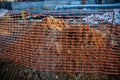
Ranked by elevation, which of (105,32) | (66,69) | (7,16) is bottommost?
(66,69)

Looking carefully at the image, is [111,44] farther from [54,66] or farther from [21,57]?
[21,57]

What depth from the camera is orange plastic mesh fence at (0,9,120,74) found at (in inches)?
183

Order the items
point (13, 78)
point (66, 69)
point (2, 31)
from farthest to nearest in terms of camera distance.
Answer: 1. point (2, 31)
2. point (13, 78)
3. point (66, 69)

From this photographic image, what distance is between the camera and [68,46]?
4.83 meters

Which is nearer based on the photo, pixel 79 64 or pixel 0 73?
pixel 79 64

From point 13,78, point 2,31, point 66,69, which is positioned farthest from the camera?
point 2,31

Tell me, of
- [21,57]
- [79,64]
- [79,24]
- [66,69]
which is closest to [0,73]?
[21,57]

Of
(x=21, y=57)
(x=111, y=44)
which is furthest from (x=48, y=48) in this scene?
(x=111, y=44)

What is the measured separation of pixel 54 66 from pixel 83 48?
895 mm

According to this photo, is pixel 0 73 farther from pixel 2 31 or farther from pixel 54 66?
pixel 54 66

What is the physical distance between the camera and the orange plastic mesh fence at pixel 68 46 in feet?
15.2

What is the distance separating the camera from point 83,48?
475cm

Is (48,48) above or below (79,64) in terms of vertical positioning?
above

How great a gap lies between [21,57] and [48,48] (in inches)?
33.3
